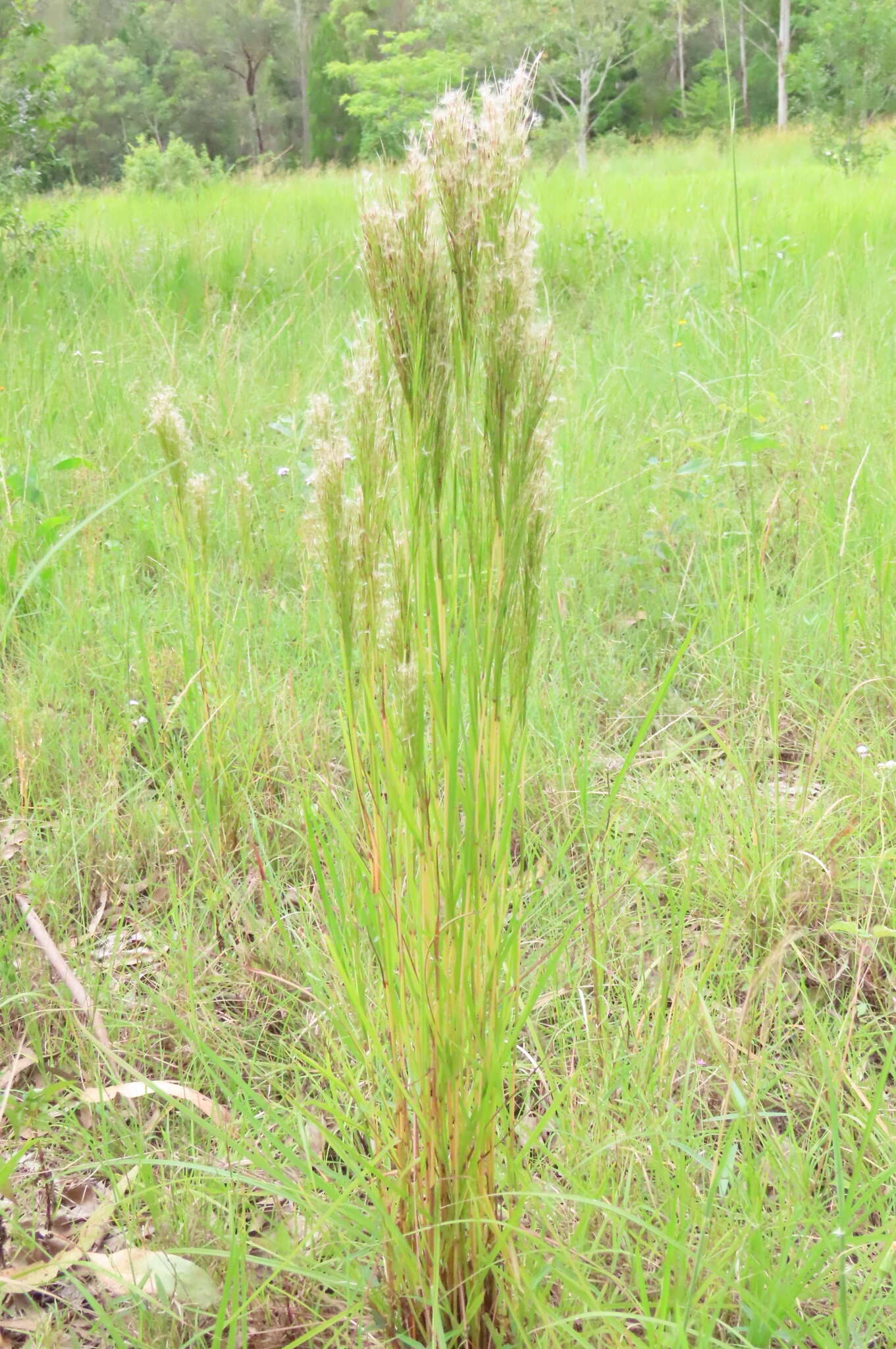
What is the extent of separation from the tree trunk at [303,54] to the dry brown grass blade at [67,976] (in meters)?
42.3

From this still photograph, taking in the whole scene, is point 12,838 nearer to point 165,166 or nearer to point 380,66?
point 165,166

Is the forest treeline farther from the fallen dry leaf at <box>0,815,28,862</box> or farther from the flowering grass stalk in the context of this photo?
the fallen dry leaf at <box>0,815,28,862</box>

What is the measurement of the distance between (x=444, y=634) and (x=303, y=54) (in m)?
46.8

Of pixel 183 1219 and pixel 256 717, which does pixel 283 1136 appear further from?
pixel 256 717

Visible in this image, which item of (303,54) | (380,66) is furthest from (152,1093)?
(303,54)

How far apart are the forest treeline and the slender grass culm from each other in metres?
15.4

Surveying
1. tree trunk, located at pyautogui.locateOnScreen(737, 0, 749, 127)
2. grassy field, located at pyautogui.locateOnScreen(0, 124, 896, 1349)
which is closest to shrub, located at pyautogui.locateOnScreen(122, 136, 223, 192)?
tree trunk, located at pyautogui.locateOnScreen(737, 0, 749, 127)

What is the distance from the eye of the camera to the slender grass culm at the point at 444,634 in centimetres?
84

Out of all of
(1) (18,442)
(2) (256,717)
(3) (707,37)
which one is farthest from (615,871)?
(3) (707,37)

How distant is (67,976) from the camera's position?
1536 millimetres

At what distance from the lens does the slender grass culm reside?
0.84m

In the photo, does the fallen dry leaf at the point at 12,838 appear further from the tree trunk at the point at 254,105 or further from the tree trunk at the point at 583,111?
the tree trunk at the point at 254,105

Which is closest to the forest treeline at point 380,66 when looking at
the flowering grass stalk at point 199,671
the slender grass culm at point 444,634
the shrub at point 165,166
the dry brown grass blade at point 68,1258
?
the shrub at point 165,166

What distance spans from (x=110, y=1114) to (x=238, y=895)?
50 centimetres
